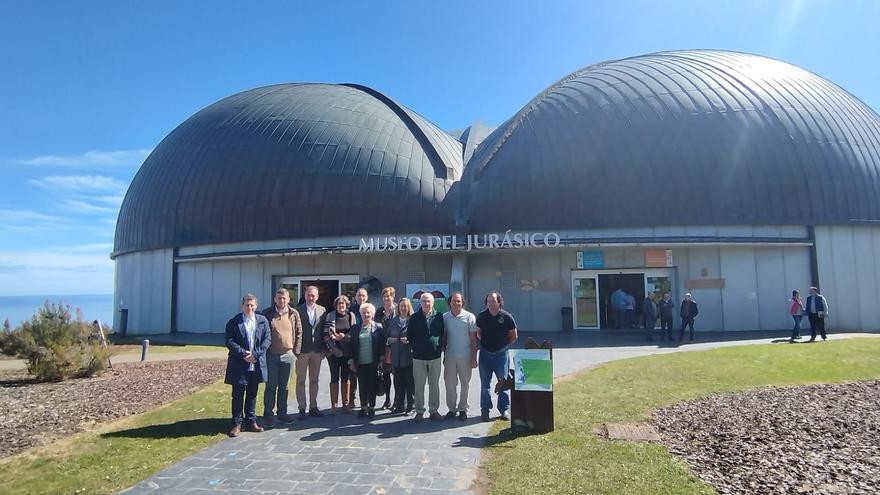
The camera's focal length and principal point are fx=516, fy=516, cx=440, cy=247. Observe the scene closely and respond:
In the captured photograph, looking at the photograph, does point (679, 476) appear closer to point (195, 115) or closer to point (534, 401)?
point (534, 401)

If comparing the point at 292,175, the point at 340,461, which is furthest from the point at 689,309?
the point at 292,175

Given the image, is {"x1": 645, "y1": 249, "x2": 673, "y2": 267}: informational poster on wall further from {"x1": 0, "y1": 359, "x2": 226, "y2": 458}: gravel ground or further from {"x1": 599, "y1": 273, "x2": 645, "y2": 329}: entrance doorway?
{"x1": 0, "y1": 359, "x2": 226, "y2": 458}: gravel ground

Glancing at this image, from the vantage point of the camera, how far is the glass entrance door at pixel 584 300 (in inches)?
885

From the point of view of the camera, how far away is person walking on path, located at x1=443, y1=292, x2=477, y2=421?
832cm

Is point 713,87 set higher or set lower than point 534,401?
higher

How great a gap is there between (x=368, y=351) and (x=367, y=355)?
0.07 meters

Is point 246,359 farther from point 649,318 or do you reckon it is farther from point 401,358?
point 649,318

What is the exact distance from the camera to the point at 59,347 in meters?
12.7

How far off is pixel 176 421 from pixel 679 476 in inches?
293

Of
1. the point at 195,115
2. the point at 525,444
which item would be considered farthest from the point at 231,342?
the point at 195,115

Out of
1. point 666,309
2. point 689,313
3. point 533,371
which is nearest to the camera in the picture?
point 533,371

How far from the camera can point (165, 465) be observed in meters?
6.27

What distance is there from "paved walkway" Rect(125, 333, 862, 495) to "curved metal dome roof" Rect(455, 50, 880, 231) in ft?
51.8

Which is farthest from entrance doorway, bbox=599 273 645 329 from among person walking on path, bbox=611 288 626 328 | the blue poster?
the blue poster
